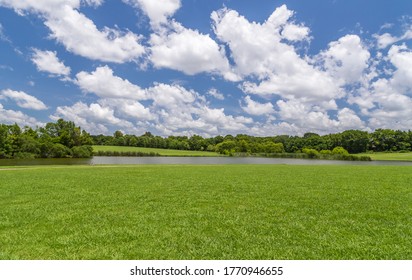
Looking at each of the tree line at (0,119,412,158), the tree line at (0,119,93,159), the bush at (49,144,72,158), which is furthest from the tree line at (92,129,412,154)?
the bush at (49,144,72,158)

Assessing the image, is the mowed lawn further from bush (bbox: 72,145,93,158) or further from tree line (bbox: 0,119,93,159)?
bush (bbox: 72,145,93,158)

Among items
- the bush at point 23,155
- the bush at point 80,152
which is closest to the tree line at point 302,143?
the bush at point 80,152

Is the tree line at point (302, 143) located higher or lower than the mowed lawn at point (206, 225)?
higher

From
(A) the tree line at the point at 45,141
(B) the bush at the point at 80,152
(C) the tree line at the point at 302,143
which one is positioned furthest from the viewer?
(C) the tree line at the point at 302,143

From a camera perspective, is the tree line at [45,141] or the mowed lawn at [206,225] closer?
the mowed lawn at [206,225]

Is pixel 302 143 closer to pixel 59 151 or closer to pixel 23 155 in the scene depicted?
pixel 59 151

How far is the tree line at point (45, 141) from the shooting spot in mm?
75412

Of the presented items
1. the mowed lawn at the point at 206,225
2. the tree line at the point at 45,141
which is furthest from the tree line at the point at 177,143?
the mowed lawn at the point at 206,225

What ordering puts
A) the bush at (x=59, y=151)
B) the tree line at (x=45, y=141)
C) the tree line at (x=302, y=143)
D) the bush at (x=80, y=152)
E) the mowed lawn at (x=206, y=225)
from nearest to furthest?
the mowed lawn at (x=206, y=225), the tree line at (x=45, y=141), the bush at (x=59, y=151), the bush at (x=80, y=152), the tree line at (x=302, y=143)

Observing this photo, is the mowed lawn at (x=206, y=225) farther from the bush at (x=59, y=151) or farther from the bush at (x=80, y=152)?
the bush at (x=80, y=152)

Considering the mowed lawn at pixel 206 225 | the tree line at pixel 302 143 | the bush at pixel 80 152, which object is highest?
the tree line at pixel 302 143
